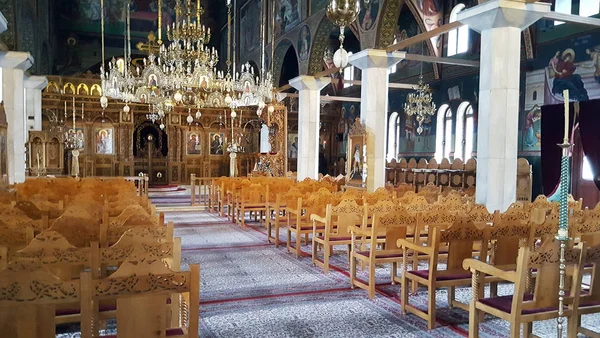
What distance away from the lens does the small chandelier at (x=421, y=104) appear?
18188mm

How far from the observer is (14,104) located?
13109 mm

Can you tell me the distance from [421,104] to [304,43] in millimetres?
5093

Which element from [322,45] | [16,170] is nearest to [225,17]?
[322,45]

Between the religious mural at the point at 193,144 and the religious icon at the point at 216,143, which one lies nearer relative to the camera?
the religious mural at the point at 193,144

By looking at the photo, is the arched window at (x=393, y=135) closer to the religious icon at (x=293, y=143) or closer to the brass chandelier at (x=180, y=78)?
the religious icon at (x=293, y=143)

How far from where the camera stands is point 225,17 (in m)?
29.9

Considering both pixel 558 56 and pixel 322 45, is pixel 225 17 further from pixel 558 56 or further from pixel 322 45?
pixel 558 56

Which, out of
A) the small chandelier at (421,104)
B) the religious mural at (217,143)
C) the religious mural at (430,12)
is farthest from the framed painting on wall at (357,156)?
the religious mural at (217,143)

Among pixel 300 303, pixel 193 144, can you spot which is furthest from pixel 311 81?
pixel 300 303

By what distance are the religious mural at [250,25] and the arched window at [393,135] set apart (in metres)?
8.24

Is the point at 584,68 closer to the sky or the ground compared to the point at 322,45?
closer to the ground

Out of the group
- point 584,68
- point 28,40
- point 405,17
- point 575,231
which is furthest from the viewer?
point 405,17

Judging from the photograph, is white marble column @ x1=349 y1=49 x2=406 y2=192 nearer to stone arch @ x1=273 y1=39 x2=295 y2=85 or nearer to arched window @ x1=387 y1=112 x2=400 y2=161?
stone arch @ x1=273 y1=39 x2=295 y2=85

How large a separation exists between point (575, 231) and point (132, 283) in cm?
450
